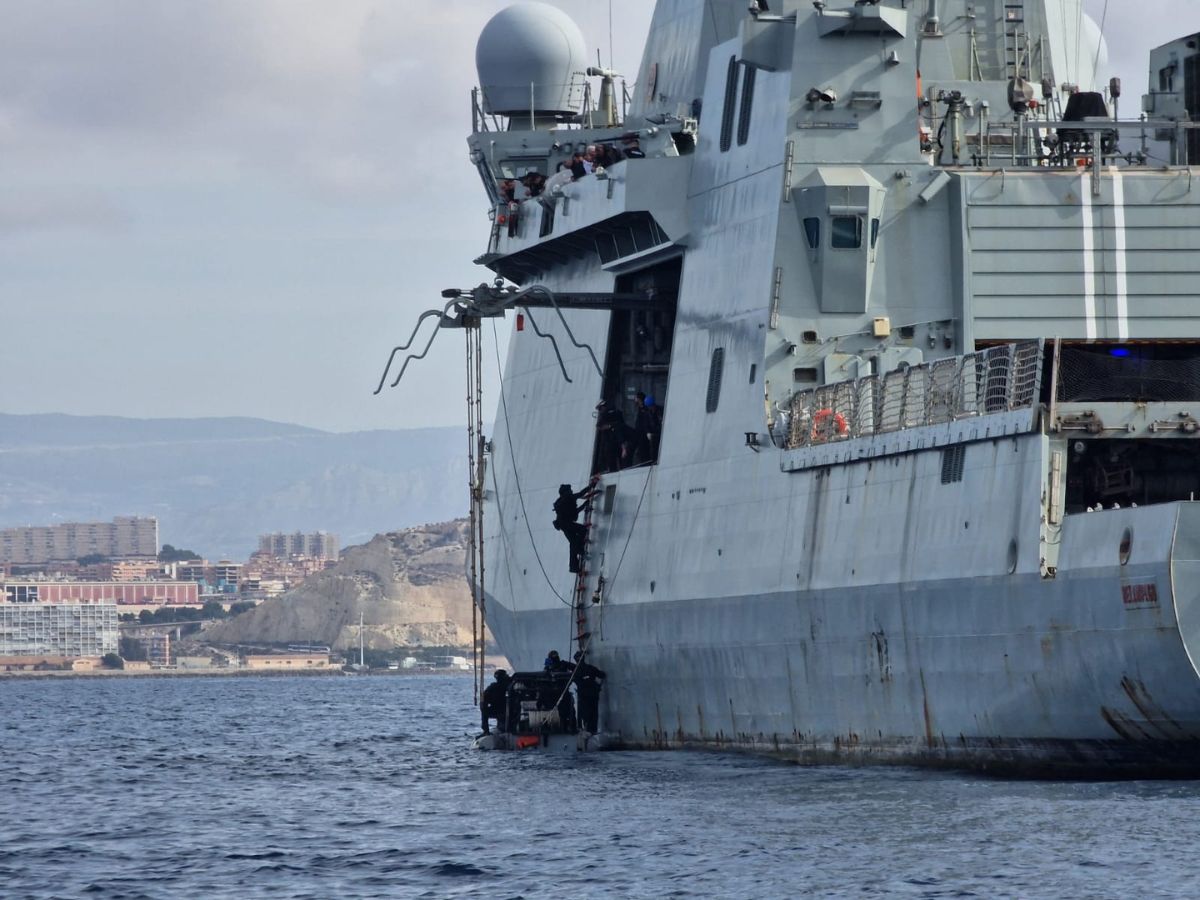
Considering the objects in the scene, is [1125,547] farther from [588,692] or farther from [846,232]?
[588,692]

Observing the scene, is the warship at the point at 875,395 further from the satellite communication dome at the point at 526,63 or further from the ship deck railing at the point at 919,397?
the satellite communication dome at the point at 526,63

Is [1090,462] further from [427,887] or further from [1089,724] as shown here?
[427,887]

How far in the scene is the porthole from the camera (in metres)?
25.8

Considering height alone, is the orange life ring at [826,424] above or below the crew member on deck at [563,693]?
above

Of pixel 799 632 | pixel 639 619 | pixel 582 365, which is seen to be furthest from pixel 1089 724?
pixel 582 365

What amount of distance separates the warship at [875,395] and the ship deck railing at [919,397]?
0.05m

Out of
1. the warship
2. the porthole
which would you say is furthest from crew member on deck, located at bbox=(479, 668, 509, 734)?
the porthole

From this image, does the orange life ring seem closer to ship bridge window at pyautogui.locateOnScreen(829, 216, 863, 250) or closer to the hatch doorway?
ship bridge window at pyautogui.locateOnScreen(829, 216, 863, 250)

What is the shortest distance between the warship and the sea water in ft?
3.57

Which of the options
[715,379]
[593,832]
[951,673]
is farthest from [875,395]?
[593,832]

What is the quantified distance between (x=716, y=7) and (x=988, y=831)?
21.7m

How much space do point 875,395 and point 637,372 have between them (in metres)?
11.4

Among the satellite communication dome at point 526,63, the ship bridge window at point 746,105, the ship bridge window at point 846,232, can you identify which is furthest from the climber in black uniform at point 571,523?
the satellite communication dome at point 526,63

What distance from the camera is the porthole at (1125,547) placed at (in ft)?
84.5
